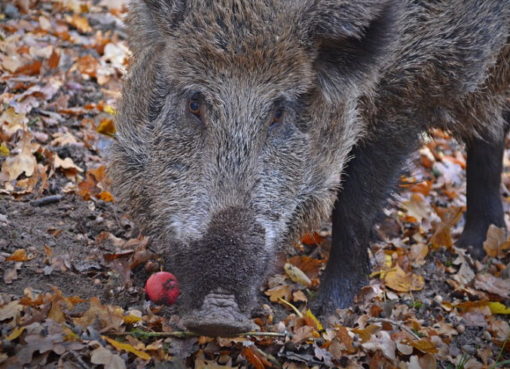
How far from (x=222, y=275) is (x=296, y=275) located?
1.86m

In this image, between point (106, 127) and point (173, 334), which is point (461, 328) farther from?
point (106, 127)

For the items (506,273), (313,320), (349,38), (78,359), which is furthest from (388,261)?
(78,359)

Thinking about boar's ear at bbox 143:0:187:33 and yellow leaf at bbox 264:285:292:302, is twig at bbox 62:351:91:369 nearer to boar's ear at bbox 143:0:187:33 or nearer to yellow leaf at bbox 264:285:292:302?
yellow leaf at bbox 264:285:292:302

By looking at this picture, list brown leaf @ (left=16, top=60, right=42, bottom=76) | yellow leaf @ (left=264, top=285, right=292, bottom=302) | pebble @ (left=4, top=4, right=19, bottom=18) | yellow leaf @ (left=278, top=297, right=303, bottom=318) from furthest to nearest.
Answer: pebble @ (left=4, top=4, right=19, bottom=18) < brown leaf @ (left=16, top=60, right=42, bottom=76) < yellow leaf @ (left=264, top=285, right=292, bottom=302) < yellow leaf @ (left=278, top=297, right=303, bottom=318)

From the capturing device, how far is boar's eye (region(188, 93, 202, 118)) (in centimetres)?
388

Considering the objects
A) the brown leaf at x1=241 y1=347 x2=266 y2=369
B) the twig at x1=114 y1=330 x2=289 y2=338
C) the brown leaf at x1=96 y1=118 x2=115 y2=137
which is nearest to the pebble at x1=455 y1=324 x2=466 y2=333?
the twig at x1=114 y1=330 x2=289 y2=338

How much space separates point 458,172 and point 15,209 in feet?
15.1

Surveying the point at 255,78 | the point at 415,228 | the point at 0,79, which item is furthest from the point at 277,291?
the point at 0,79

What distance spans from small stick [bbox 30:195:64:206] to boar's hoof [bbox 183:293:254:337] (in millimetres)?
1946

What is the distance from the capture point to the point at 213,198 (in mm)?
3557

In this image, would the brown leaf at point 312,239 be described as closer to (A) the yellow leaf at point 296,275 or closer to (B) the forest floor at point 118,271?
(B) the forest floor at point 118,271

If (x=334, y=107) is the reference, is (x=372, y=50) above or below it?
above

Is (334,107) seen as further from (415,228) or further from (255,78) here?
(415,228)

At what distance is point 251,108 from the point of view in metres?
3.83
